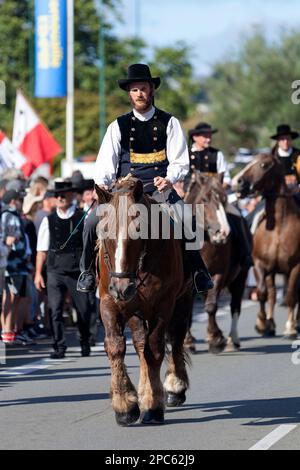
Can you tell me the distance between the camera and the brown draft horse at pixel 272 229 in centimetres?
1898

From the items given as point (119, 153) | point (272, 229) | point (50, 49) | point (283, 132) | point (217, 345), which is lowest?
point (217, 345)

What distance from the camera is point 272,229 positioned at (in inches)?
753

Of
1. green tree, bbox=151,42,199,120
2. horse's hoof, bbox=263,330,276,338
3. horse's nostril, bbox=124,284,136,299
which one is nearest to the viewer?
horse's nostril, bbox=124,284,136,299

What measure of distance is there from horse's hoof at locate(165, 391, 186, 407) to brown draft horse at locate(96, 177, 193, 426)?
81cm

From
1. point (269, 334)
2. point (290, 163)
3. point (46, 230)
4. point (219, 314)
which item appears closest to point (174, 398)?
point (46, 230)

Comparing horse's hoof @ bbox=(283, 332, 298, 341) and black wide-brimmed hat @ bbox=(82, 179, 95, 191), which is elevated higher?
black wide-brimmed hat @ bbox=(82, 179, 95, 191)

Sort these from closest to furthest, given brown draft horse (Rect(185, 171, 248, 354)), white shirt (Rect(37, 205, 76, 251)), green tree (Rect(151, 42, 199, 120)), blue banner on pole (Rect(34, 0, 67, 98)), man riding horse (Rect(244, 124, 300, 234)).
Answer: brown draft horse (Rect(185, 171, 248, 354))
white shirt (Rect(37, 205, 76, 251))
man riding horse (Rect(244, 124, 300, 234))
blue banner on pole (Rect(34, 0, 67, 98))
green tree (Rect(151, 42, 199, 120))

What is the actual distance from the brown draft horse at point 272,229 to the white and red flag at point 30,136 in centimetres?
788

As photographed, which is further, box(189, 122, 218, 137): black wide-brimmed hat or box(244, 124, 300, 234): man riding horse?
box(244, 124, 300, 234): man riding horse

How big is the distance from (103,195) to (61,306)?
241 inches

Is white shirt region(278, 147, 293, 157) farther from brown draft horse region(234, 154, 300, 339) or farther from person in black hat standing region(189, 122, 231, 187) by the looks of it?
person in black hat standing region(189, 122, 231, 187)

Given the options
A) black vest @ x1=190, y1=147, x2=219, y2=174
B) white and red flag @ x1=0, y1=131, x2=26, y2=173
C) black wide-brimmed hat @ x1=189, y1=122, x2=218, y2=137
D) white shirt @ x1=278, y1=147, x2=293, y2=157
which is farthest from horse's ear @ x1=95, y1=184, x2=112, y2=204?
white and red flag @ x1=0, y1=131, x2=26, y2=173

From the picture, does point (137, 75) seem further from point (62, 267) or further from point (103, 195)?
point (62, 267)

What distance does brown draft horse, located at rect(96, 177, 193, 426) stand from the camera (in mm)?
10398
